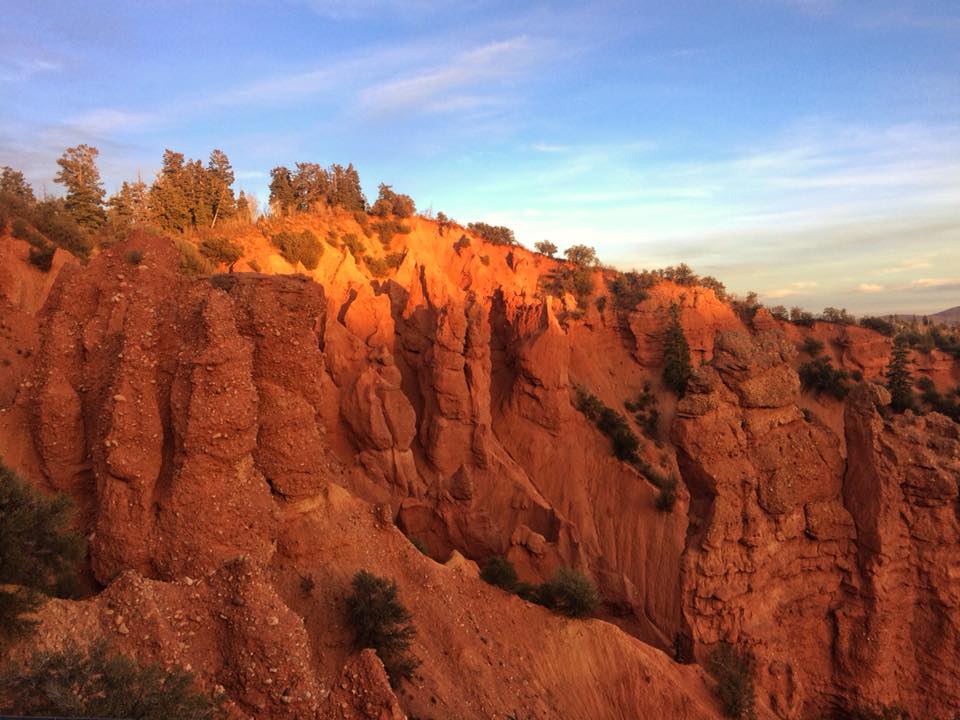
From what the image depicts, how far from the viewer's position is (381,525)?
11.8 metres

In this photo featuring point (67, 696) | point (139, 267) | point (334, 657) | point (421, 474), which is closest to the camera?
point (67, 696)

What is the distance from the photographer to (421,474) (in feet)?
65.6

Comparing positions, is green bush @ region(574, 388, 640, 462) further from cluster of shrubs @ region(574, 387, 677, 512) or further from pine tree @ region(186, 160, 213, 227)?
pine tree @ region(186, 160, 213, 227)

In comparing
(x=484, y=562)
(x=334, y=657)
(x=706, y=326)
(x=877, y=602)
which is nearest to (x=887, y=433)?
(x=877, y=602)

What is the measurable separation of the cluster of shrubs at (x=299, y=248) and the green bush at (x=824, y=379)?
99.0ft

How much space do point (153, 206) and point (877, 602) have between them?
105 feet

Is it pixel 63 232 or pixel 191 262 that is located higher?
pixel 63 232

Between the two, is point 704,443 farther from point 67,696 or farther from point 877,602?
point 67,696

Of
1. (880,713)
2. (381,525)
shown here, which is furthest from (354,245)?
(880,713)

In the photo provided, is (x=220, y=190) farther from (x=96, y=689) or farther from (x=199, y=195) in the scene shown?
(x=96, y=689)

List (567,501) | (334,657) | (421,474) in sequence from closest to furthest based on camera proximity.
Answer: (334,657) → (421,474) → (567,501)

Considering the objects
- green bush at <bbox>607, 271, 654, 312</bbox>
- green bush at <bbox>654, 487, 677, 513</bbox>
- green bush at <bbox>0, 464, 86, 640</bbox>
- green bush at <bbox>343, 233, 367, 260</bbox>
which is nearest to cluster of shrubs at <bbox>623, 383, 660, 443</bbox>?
green bush at <bbox>607, 271, 654, 312</bbox>

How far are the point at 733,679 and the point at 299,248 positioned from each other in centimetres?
2454

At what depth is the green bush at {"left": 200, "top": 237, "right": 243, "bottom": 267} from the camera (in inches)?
994
